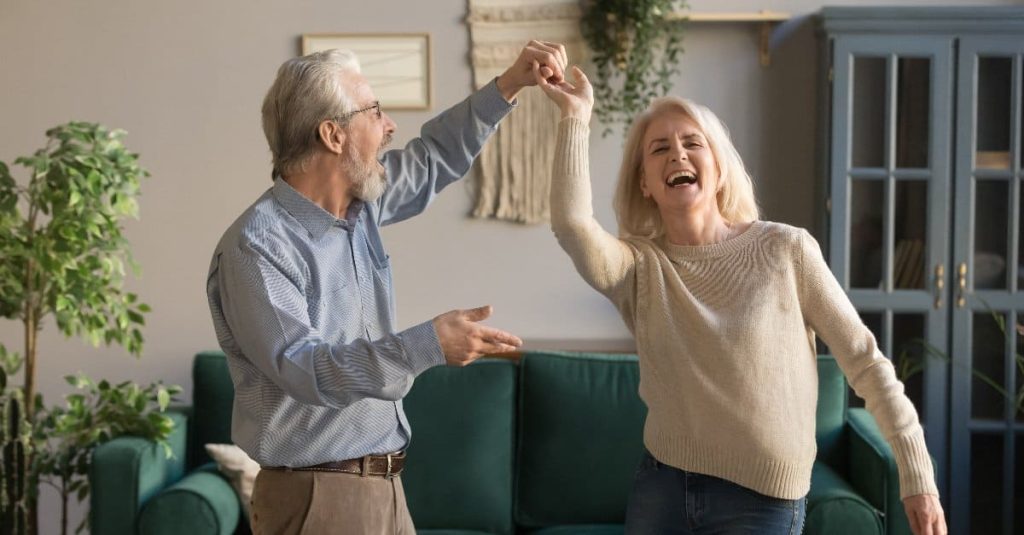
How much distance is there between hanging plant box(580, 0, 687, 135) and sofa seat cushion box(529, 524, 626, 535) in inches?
51.6

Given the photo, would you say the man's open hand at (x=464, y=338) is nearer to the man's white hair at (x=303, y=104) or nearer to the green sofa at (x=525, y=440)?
the man's white hair at (x=303, y=104)

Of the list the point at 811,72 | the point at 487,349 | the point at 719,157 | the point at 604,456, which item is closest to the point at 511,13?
the point at 811,72

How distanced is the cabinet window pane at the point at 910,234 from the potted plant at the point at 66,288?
2.24 m

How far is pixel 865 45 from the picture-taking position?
143 inches

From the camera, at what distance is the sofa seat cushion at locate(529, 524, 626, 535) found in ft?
10.7

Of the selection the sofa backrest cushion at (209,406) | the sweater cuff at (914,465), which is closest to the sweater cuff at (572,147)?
the sweater cuff at (914,465)

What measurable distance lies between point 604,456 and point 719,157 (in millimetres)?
1606

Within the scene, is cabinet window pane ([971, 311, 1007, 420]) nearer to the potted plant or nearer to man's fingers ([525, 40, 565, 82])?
man's fingers ([525, 40, 565, 82])

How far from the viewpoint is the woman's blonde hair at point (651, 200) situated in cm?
194

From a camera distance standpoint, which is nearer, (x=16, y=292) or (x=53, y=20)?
(x=16, y=292)

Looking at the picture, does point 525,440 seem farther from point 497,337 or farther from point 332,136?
point 497,337

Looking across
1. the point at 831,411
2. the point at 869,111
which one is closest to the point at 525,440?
the point at 831,411

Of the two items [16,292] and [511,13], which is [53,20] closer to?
[16,292]

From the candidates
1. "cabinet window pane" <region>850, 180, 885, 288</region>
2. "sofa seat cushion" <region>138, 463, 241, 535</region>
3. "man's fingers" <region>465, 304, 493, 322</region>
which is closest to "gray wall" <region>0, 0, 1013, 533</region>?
"cabinet window pane" <region>850, 180, 885, 288</region>
